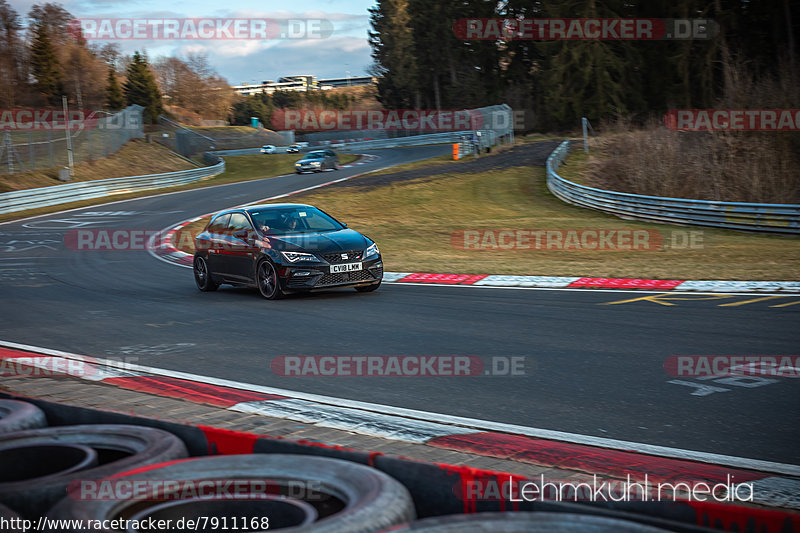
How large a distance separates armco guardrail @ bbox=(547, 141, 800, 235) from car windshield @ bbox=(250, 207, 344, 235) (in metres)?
14.9

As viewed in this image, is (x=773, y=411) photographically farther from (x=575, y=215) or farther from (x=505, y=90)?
(x=505, y=90)

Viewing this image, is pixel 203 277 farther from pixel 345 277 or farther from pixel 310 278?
pixel 345 277

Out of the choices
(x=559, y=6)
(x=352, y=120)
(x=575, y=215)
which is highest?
(x=559, y=6)

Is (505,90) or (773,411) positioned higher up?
(505,90)

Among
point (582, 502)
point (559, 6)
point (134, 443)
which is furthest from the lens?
point (559, 6)

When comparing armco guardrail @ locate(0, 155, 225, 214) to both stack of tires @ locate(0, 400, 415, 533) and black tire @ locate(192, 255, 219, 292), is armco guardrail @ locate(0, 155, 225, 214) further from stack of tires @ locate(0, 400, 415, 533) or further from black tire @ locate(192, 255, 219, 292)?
stack of tires @ locate(0, 400, 415, 533)

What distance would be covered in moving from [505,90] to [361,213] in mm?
52747

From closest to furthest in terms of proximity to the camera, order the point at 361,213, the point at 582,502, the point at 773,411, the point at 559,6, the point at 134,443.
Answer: the point at 582,502 → the point at 134,443 → the point at 773,411 → the point at 361,213 → the point at 559,6

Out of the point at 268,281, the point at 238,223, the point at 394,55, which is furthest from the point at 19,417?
the point at 394,55

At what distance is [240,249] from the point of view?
13742mm

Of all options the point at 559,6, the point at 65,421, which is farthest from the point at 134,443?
the point at 559,6

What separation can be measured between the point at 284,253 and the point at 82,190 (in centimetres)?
3025

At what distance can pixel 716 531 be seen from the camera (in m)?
2.60

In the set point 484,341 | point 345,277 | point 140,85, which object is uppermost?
point 140,85
